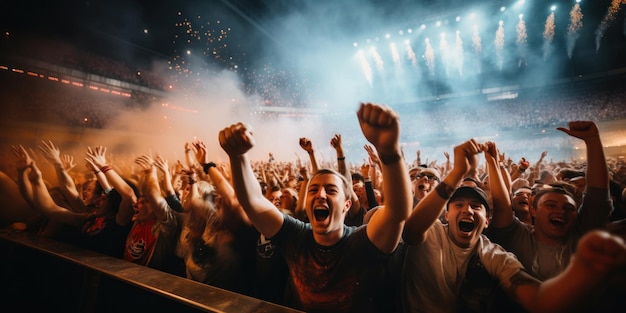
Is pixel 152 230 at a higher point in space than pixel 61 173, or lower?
lower

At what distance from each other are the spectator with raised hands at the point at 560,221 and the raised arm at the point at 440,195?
0.81 m

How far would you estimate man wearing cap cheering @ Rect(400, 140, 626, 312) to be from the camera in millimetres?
1505

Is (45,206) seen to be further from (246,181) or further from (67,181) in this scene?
(246,181)

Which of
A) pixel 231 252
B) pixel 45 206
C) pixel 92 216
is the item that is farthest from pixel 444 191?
pixel 45 206

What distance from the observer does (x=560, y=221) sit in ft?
6.31

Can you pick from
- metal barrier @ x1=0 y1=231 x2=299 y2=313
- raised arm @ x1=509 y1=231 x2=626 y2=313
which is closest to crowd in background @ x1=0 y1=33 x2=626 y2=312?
raised arm @ x1=509 y1=231 x2=626 y2=313

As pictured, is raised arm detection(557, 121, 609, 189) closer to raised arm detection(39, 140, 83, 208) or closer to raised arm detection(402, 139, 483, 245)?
raised arm detection(402, 139, 483, 245)

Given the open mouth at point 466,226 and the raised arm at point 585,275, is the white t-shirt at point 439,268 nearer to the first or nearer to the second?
the open mouth at point 466,226

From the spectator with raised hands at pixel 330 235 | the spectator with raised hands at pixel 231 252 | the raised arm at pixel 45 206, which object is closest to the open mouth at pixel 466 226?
the spectator with raised hands at pixel 330 235

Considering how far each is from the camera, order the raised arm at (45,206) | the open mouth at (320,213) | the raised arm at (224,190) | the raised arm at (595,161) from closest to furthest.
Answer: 1. the open mouth at (320,213)
2. the raised arm at (595,161)
3. the raised arm at (224,190)
4. the raised arm at (45,206)

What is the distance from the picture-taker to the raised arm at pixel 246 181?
1.60 m

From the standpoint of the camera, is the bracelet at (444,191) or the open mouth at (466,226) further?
the open mouth at (466,226)

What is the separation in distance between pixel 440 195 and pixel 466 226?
50 centimetres

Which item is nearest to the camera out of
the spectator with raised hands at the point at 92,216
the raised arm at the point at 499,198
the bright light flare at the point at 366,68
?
the raised arm at the point at 499,198
